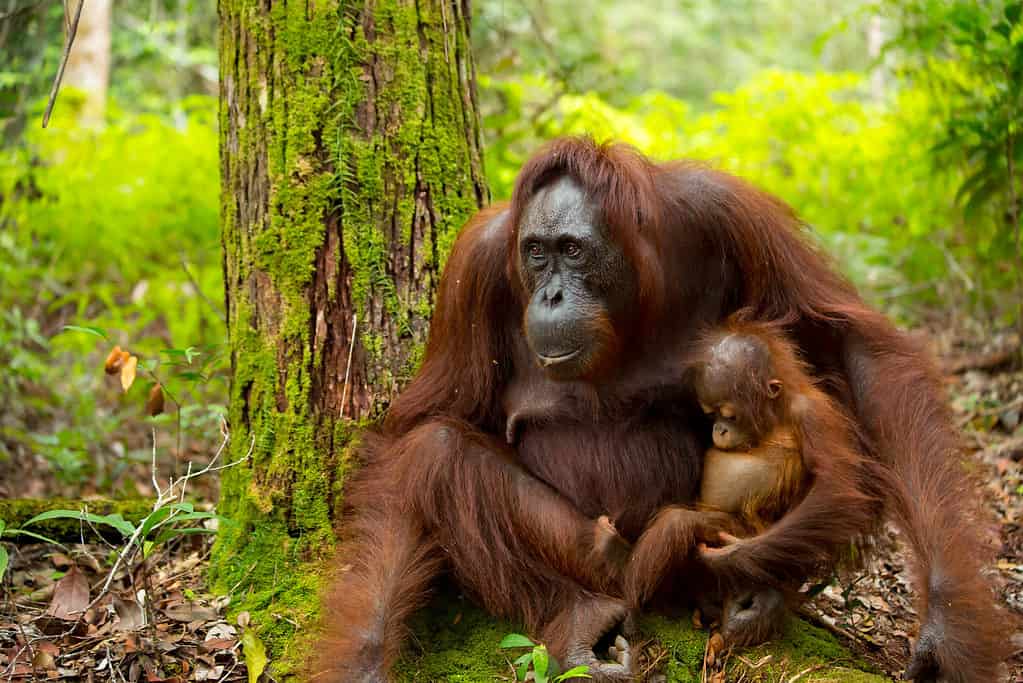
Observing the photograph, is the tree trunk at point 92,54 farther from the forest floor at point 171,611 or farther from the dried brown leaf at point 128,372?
the forest floor at point 171,611

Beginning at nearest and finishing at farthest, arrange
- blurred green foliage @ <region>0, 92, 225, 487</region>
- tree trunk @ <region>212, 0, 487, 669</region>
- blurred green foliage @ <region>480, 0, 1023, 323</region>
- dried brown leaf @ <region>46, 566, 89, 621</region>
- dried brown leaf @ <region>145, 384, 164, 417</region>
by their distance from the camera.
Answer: dried brown leaf @ <region>46, 566, 89, 621</region>, tree trunk @ <region>212, 0, 487, 669</region>, dried brown leaf @ <region>145, 384, 164, 417</region>, blurred green foliage @ <region>480, 0, 1023, 323</region>, blurred green foliage @ <region>0, 92, 225, 487</region>

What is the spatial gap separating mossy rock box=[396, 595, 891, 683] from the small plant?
220 millimetres

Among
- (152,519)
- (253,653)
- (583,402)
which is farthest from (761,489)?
(152,519)

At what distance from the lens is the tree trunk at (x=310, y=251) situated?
402 centimetres

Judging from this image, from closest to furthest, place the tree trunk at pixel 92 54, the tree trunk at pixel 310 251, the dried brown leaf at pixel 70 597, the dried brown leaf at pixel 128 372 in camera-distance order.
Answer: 1. the dried brown leaf at pixel 70 597
2. the tree trunk at pixel 310 251
3. the dried brown leaf at pixel 128 372
4. the tree trunk at pixel 92 54

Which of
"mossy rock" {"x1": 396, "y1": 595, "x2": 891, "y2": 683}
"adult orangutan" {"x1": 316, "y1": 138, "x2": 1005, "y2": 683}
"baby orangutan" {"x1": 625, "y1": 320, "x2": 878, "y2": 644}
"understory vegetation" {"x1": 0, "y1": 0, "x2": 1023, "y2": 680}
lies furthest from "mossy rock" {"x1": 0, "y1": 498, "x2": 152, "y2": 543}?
"baby orangutan" {"x1": 625, "y1": 320, "x2": 878, "y2": 644}

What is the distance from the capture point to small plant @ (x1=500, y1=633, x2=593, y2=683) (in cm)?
312

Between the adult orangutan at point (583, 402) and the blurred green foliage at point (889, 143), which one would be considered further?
the blurred green foliage at point (889, 143)

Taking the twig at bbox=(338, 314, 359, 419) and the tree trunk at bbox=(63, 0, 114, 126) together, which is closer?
the twig at bbox=(338, 314, 359, 419)

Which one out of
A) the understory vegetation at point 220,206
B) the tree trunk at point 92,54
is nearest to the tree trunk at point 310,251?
the understory vegetation at point 220,206

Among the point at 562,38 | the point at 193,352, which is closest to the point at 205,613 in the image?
the point at 193,352

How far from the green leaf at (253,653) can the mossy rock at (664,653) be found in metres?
0.49

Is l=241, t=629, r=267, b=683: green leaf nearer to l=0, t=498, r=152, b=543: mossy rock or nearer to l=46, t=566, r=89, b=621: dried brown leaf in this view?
l=46, t=566, r=89, b=621: dried brown leaf

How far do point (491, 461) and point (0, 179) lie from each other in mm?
5318
